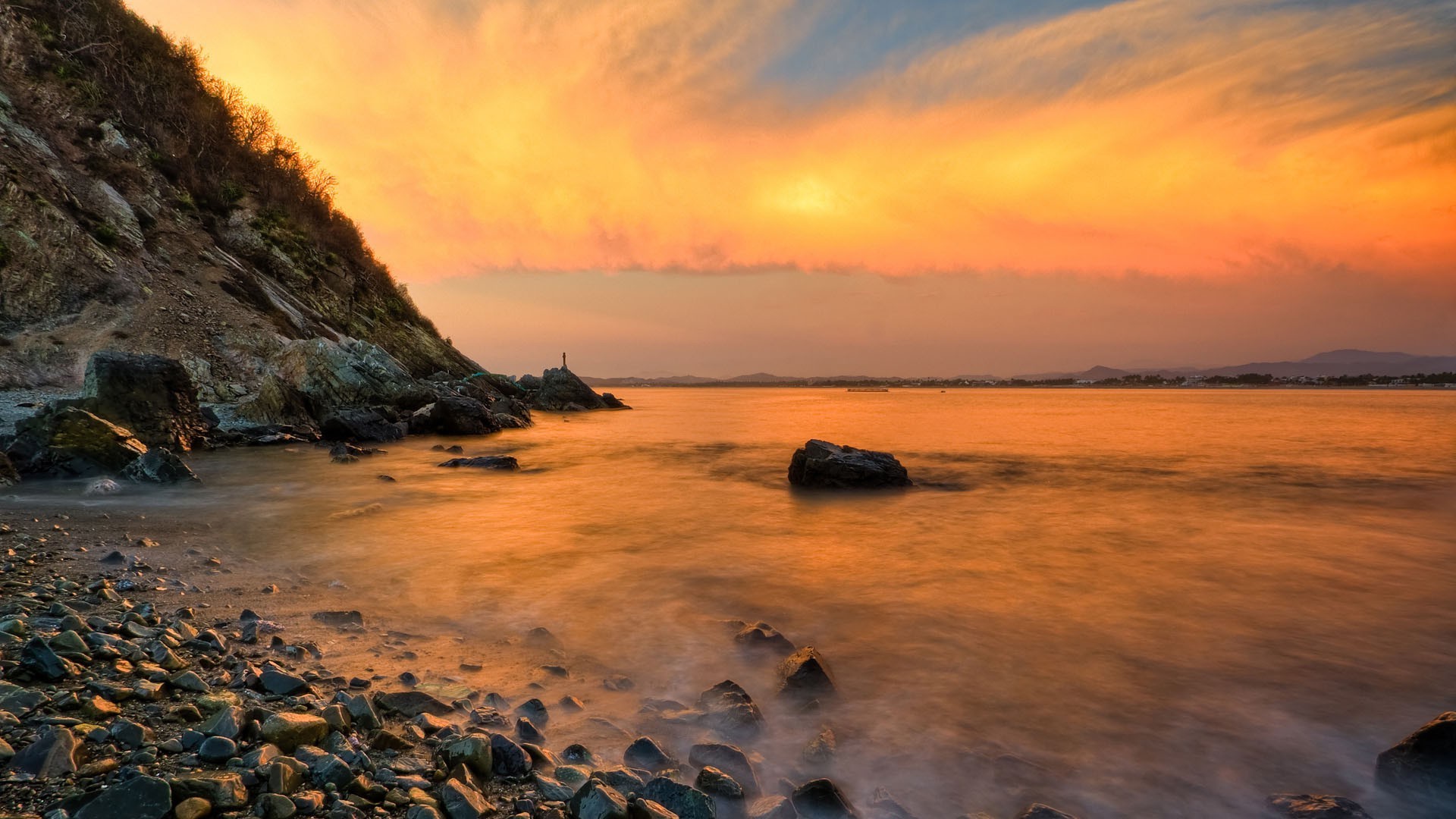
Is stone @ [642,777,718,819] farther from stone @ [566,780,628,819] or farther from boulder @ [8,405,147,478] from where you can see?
boulder @ [8,405,147,478]

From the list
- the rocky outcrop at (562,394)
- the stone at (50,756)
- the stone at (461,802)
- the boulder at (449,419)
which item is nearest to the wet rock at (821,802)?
the stone at (461,802)

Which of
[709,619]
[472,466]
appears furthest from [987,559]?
[472,466]

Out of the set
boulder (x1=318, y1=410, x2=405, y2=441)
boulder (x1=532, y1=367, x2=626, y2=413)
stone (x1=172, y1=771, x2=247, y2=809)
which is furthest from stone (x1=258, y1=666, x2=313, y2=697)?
boulder (x1=532, y1=367, x2=626, y2=413)

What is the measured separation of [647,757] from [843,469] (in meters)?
10.1

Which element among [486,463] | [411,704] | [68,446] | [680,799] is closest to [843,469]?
[486,463]

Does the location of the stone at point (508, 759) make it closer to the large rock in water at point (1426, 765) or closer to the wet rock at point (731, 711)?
the wet rock at point (731, 711)

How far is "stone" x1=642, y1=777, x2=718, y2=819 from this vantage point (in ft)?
8.98

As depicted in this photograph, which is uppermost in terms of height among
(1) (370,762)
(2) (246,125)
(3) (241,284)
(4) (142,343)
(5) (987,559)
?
(2) (246,125)

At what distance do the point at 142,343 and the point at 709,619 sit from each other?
20310 millimetres

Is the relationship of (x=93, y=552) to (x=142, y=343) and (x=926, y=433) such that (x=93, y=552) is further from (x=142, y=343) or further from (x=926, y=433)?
(x=926, y=433)

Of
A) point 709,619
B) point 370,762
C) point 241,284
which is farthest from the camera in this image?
point 241,284

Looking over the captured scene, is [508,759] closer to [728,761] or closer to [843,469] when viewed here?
[728,761]

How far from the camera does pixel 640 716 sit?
383 centimetres

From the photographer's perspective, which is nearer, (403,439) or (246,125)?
(403,439)
